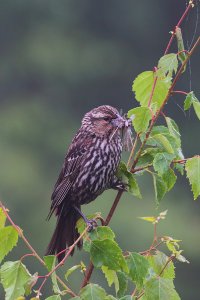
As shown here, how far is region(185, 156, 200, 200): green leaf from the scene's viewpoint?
3842 mm

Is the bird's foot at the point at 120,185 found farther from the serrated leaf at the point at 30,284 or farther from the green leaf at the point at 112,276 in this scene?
the serrated leaf at the point at 30,284

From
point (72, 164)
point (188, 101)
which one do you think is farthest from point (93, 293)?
point (72, 164)

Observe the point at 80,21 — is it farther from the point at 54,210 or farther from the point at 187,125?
the point at 54,210

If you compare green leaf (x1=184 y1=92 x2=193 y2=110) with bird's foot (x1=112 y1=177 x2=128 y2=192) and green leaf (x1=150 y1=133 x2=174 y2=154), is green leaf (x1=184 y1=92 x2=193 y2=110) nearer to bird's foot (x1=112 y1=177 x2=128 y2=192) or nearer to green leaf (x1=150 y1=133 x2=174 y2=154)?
green leaf (x1=150 y1=133 x2=174 y2=154)

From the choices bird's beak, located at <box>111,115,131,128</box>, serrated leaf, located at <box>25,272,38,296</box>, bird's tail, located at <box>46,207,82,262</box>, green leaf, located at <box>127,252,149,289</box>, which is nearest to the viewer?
serrated leaf, located at <box>25,272,38,296</box>

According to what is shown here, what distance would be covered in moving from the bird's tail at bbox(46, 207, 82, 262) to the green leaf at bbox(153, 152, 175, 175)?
44.7 inches

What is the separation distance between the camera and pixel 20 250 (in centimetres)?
2075

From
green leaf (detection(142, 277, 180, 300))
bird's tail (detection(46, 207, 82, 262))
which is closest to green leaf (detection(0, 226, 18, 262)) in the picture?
green leaf (detection(142, 277, 180, 300))

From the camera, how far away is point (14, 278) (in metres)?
3.69

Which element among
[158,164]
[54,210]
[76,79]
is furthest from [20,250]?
[158,164]

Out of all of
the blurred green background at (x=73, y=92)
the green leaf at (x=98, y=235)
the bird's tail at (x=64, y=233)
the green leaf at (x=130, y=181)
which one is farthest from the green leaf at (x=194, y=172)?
the blurred green background at (x=73, y=92)

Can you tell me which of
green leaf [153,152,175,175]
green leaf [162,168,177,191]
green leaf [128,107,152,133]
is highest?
green leaf [128,107,152,133]

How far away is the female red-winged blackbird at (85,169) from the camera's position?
5.07 m

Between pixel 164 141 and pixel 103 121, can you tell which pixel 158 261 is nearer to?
pixel 164 141
